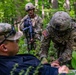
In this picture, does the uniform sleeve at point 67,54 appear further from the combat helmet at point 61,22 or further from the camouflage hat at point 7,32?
the camouflage hat at point 7,32

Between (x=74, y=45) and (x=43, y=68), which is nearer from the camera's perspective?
(x=43, y=68)

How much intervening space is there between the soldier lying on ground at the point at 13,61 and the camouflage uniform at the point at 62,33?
1.94 metres

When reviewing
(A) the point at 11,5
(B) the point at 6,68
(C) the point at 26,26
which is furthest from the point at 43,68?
(A) the point at 11,5

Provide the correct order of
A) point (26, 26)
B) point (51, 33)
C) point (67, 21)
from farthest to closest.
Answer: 1. point (26, 26)
2. point (51, 33)
3. point (67, 21)

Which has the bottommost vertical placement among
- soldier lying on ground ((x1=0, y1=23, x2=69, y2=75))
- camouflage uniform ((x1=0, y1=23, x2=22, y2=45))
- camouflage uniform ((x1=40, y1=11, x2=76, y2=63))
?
camouflage uniform ((x1=40, y1=11, x2=76, y2=63))

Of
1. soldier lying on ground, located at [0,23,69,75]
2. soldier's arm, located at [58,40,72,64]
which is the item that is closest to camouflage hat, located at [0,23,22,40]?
soldier lying on ground, located at [0,23,69,75]

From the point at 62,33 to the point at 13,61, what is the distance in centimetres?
242

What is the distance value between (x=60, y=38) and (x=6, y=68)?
2582 mm

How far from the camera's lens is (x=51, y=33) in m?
5.62

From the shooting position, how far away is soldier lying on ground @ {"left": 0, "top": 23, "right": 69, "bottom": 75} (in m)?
3.12

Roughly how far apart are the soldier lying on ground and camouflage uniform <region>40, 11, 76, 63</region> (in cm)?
194

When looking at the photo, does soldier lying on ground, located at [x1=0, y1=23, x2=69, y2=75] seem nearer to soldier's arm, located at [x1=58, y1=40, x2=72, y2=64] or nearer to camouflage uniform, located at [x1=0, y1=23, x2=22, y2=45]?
camouflage uniform, located at [x1=0, y1=23, x2=22, y2=45]

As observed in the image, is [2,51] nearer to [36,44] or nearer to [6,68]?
[6,68]

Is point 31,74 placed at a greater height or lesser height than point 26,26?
greater
